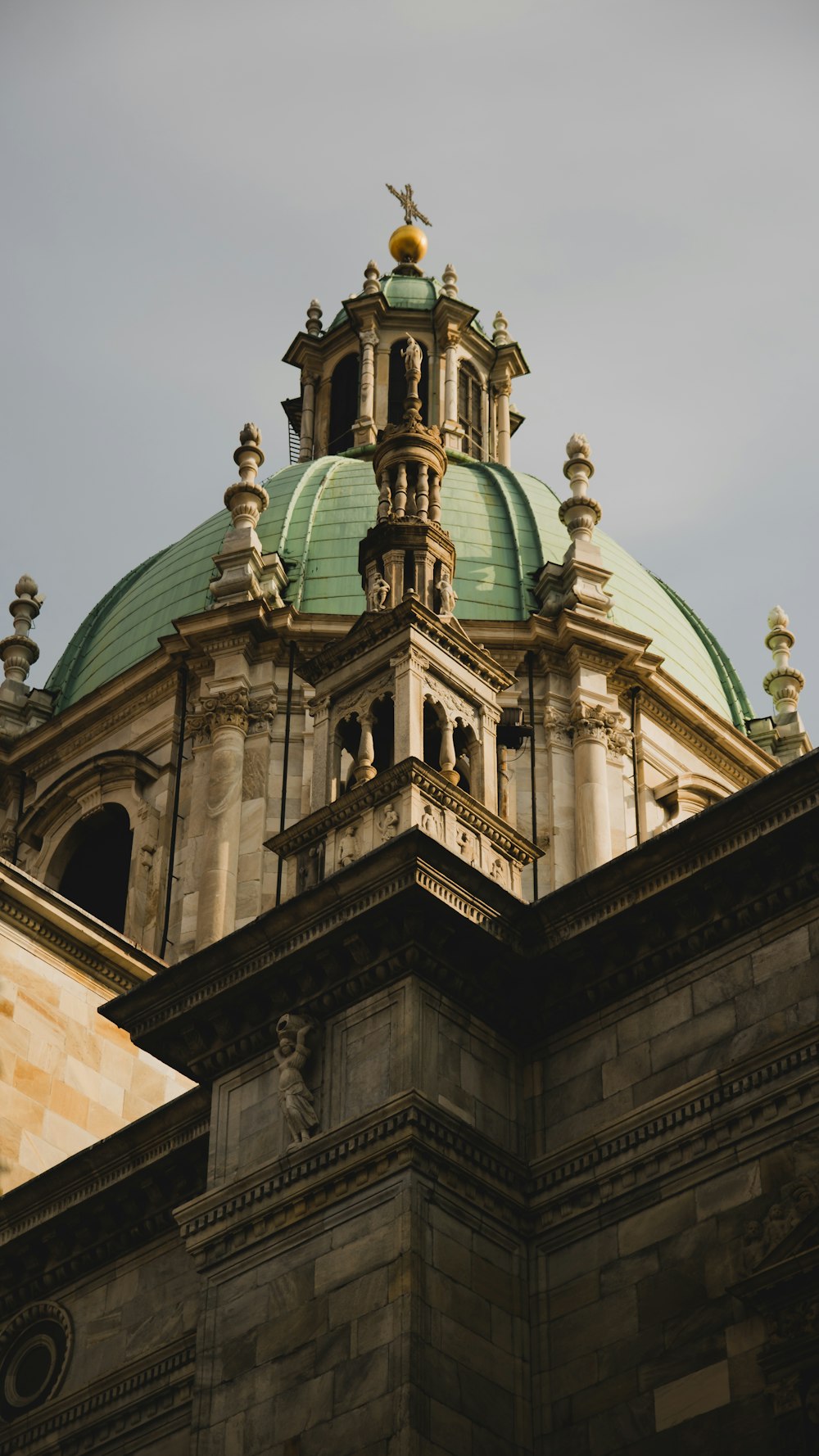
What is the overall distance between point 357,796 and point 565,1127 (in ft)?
12.8

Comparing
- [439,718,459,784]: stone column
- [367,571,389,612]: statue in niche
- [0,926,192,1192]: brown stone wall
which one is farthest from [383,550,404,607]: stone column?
[0,926,192,1192]: brown stone wall

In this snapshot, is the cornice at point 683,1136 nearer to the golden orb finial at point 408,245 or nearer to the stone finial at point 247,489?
the stone finial at point 247,489

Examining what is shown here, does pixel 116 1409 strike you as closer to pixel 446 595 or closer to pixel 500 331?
pixel 446 595

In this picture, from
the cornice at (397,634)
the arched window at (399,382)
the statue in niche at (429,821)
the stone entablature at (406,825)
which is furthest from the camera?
the arched window at (399,382)

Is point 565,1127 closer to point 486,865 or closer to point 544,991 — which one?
point 544,991

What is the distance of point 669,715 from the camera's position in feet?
143

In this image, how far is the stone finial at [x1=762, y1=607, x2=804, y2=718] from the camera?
4925cm

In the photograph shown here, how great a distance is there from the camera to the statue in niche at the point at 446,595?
25750 mm

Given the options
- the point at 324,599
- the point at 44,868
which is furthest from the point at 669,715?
the point at 44,868

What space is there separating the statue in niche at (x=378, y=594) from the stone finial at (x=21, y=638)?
22192 mm

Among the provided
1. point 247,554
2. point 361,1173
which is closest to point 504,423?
point 247,554

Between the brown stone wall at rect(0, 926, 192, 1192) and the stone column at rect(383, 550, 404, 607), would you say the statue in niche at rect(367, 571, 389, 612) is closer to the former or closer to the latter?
the stone column at rect(383, 550, 404, 607)

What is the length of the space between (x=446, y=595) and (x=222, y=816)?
1480 centimetres

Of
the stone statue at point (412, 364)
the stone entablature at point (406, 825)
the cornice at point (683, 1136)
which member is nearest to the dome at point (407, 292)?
the stone statue at point (412, 364)
